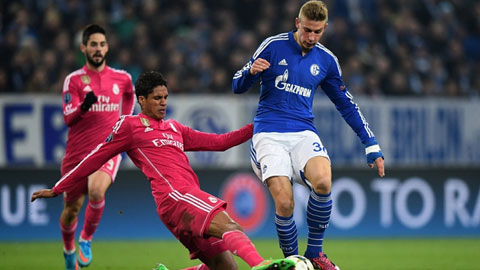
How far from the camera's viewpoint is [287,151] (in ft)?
23.7

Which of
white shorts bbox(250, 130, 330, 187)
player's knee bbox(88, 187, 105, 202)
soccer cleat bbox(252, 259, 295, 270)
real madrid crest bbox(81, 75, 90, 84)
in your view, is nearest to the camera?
soccer cleat bbox(252, 259, 295, 270)

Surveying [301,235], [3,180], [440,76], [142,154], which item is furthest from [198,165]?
[142,154]

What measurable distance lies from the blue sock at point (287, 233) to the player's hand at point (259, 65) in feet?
4.13

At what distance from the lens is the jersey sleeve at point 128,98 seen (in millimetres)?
9172

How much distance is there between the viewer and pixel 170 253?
1096 cm

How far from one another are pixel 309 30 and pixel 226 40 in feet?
28.1

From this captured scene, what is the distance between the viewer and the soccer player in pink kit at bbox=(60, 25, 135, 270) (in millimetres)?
8727

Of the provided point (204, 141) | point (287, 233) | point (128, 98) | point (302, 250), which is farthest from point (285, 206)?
point (302, 250)

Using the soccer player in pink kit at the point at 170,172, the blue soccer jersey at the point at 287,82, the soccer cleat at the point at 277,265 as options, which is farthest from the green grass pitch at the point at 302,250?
the soccer cleat at the point at 277,265

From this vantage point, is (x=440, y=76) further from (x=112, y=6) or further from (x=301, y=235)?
(x=112, y=6)

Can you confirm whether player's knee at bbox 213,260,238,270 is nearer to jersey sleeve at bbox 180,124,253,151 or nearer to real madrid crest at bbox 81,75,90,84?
jersey sleeve at bbox 180,124,253,151

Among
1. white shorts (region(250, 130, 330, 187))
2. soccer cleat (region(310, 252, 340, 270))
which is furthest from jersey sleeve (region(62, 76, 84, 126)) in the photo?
soccer cleat (region(310, 252, 340, 270))

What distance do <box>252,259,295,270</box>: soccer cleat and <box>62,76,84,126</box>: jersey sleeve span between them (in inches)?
136

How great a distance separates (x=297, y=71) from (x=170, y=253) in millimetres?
4522
